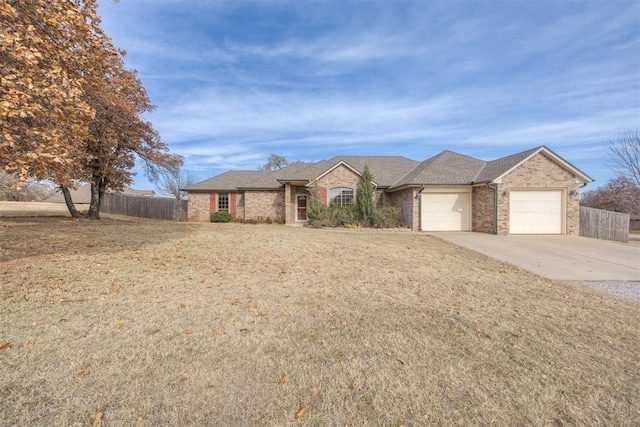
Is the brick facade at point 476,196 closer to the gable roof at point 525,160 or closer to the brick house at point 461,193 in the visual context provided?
the brick house at point 461,193

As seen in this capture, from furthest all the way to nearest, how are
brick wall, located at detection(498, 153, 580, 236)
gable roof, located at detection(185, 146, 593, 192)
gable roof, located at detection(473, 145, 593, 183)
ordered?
gable roof, located at detection(185, 146, 593, 192)
brick wall, located at detection(498, 153, 580, 236)
gable roof, located at detection(473, 145, 593, 183)

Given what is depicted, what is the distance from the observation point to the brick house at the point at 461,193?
49.6 ft

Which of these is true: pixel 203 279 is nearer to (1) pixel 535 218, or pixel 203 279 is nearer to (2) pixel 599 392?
(2) pixel 599 392

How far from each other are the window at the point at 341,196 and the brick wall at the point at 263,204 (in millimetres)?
4529

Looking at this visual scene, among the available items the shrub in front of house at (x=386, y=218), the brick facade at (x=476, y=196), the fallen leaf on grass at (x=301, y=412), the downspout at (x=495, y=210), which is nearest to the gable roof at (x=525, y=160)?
the brick facade at (x=476, y=196)

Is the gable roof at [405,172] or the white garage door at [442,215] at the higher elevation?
the gable roof at [405,172]

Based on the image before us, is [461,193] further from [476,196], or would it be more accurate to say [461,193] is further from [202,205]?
[202,205]

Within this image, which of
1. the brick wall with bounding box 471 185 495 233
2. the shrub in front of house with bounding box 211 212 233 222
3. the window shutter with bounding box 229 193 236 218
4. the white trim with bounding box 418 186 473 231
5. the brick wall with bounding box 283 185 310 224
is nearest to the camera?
the brick wall with bounding box 471 185 495 233

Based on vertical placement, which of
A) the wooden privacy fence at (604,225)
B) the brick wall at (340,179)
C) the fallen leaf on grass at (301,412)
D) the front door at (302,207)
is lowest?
the fallen leaf on grass at (301,412)

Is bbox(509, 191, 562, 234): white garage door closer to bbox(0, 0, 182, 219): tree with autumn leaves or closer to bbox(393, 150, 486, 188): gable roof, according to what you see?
bbox(393, 150, 486, 188): gable roof

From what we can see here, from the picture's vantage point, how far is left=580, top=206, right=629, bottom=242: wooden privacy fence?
15.1 meters

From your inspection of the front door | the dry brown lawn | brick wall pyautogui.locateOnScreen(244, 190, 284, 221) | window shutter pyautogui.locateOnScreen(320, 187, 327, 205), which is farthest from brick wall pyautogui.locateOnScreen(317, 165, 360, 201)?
the dry brown lawn

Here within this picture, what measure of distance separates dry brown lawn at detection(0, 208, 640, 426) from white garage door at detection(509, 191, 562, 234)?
996 centimetres

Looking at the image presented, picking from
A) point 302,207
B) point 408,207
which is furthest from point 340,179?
point 408,207
